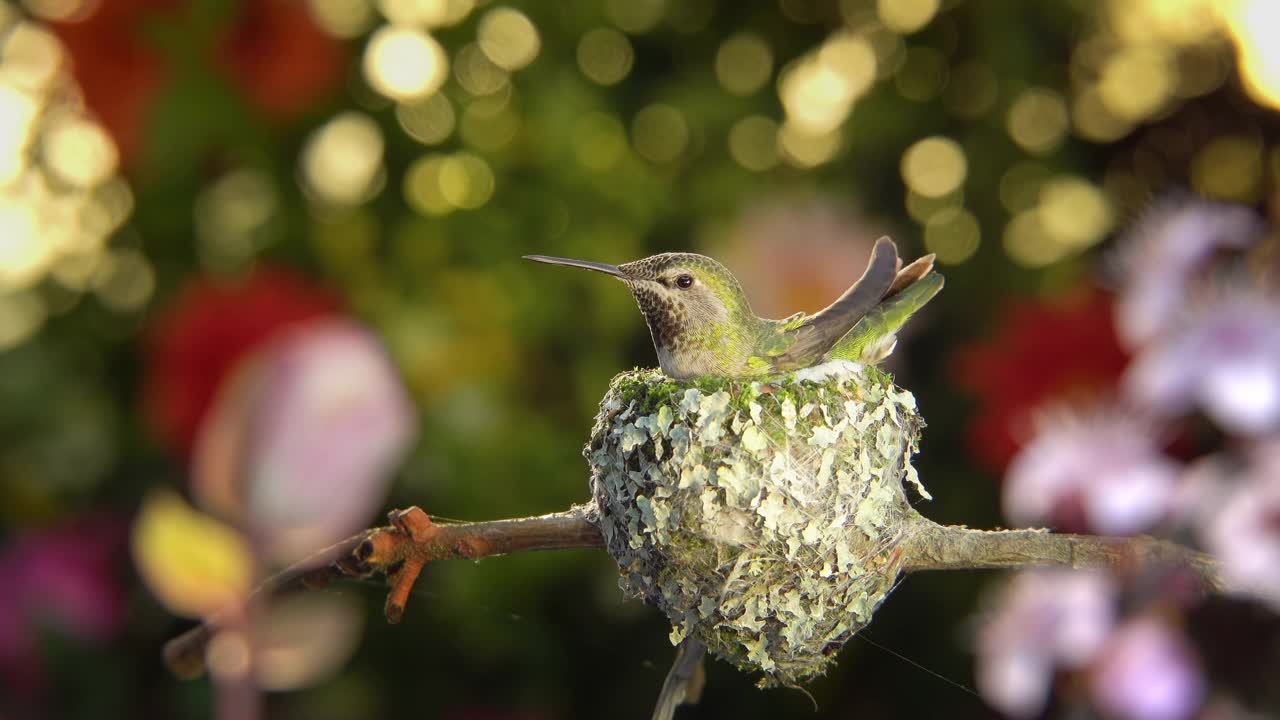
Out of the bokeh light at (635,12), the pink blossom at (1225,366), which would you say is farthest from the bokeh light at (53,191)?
the pink blossom at (1225,366)

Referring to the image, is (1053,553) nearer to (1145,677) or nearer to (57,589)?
(1145,677)

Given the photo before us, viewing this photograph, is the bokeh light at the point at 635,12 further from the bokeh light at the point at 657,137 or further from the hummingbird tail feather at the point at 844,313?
the hummingbird tail feather at the point at 844,313

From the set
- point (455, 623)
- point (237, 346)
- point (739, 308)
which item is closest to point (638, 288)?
point (739, 308)

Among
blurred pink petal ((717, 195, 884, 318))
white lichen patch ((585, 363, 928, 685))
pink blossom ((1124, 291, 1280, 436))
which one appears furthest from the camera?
blurred pink petal ((717, 195, 884, 318))

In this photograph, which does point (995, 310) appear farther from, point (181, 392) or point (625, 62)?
point (181, 392)

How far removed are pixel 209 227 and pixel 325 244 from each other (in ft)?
0.46

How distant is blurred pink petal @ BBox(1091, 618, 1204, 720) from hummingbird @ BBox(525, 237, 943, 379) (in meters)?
0.19

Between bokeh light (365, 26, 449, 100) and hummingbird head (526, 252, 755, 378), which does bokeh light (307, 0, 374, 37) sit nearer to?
bokeh light (365, 26, 449, 100)

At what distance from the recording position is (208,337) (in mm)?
865

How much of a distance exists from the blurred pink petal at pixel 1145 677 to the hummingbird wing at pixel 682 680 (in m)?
0.22

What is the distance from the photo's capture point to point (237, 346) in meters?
0.85

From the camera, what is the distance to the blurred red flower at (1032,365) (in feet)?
3.12

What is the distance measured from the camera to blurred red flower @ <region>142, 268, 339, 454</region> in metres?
0.85

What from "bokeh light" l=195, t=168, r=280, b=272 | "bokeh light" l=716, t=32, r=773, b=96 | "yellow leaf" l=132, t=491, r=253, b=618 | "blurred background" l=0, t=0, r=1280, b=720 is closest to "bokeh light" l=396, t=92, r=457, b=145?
"blurred background" l=0, t=0, r=1280, b=720
